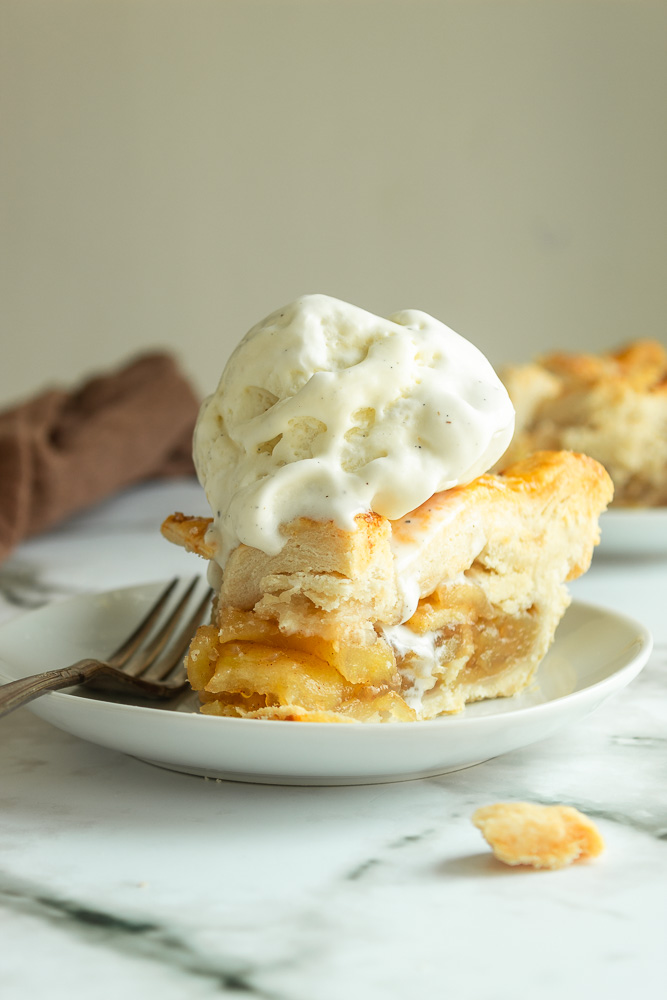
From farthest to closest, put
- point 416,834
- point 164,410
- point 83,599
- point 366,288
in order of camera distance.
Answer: point 366,288 → point 164,410 → point 83,599 → point 416,834

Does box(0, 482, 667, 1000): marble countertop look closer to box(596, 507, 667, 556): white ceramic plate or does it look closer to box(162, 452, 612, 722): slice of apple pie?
box(162, 452, 612, 722): slice of apple pie

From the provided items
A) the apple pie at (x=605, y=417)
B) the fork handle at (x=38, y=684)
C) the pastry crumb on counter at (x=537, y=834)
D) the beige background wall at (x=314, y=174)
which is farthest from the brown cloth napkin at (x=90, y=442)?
the beige background wall at (x=314, y=174)

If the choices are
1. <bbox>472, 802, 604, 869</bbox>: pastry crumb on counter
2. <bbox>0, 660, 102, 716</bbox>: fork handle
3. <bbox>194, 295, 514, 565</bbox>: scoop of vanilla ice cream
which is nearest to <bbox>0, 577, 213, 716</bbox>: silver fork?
<bbox>0, 660, 102, 716</bbox>: fork handle

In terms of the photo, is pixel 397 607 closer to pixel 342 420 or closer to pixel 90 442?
pixel 342 420

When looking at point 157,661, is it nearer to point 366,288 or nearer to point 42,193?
point 366,288

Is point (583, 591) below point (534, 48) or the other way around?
below

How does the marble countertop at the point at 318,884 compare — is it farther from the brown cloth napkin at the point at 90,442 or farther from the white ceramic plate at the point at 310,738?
the brown cloth napkin at the point at 90,442

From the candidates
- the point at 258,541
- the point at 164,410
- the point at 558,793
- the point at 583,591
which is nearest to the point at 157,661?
the point at 258,541

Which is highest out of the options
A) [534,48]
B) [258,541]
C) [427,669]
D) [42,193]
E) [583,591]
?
[534,48]
